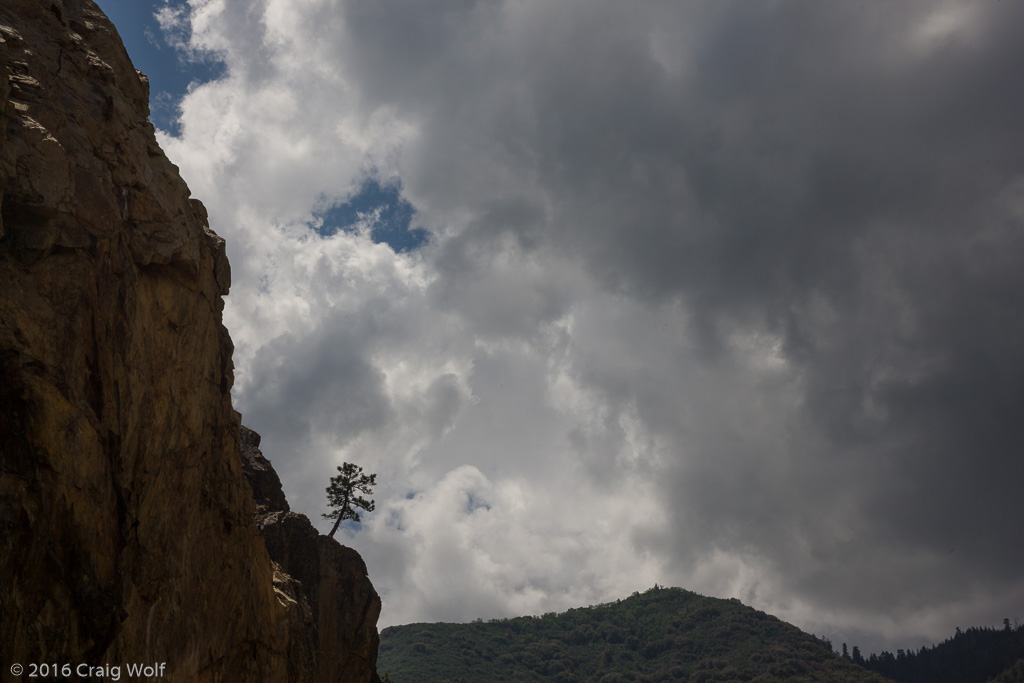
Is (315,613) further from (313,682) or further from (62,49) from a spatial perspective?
(62,49)

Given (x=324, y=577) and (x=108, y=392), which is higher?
(x=108, y=392)

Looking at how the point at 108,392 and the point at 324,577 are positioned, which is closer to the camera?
the point at 108,392

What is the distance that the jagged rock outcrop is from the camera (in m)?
61.4

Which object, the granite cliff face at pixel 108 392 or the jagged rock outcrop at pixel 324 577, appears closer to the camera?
the granite cliff face at pixel 108 392

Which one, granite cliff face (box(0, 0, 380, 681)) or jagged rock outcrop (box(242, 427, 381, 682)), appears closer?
granite cliff face (box(0, 0, 380, 681))

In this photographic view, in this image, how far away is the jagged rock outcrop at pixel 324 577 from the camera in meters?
61.4

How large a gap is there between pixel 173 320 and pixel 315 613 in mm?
36246

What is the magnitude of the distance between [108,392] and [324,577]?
39.6m

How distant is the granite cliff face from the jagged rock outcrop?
56.4 ft

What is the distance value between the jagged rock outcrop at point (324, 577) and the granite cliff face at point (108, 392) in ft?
56.4

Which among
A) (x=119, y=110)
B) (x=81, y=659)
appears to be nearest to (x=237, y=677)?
(x=81, y=659)

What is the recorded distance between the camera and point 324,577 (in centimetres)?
6394

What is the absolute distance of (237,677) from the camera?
40688 mm

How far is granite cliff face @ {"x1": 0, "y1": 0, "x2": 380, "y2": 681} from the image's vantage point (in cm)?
→ 2445
